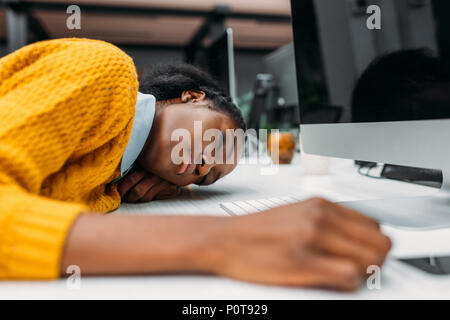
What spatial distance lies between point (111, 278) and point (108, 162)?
26 cm

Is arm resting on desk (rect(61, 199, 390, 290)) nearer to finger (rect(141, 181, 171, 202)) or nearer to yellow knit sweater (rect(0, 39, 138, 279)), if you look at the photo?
yellow knit sweater (rect(0, 39, 138, 279))

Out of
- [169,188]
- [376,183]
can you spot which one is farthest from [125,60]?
[376,183]

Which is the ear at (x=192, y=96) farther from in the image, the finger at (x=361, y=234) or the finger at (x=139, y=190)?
the finger at (x=361, y=234)

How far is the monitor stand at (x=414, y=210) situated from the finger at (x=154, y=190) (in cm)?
36

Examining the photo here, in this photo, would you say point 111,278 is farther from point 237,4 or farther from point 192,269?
point 237,4

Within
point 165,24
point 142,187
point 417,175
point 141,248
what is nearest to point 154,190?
point 142,187

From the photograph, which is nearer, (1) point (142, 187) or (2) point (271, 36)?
(1) point (142, 187)

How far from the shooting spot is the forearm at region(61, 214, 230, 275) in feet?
0.92

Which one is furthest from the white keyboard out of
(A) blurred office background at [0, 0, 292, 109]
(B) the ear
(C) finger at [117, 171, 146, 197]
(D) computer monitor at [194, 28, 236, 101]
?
(A) blurred office background at [0, 0, 292, 109]

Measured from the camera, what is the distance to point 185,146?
2.27 feet

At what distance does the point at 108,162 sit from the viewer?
52cm

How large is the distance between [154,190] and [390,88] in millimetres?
453

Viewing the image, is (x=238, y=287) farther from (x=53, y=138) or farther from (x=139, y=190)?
(x=139, y=190)
